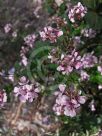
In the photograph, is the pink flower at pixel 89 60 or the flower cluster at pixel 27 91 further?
the pink flower at pixel 89 60

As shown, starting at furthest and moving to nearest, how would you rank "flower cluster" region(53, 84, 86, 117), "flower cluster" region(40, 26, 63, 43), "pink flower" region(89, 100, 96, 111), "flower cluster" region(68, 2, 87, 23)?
"pink flower" region(89, 100, 96, 111) → "flower cluster" region(68, 2, 87, 23) → "flower cluster" region(40, 26, 63, 43) → "flower cluster" region(53, 84, 86, 117)

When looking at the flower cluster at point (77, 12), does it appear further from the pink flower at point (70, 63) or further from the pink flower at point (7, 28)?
the pink flower at point (7, 28)

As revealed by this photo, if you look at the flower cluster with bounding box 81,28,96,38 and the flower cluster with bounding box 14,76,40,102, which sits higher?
the flower cluster with bounding box 81,28,96,38

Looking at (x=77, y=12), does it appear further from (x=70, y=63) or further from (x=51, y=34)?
(x=70, y=63)

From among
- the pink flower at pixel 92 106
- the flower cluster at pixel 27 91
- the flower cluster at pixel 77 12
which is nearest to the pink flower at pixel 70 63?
the flower cluster at pixel 27 91

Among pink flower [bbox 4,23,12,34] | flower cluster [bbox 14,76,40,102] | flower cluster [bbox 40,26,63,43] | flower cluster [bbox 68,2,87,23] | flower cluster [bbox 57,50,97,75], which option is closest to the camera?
flower cluster [bbox 57,50,97,75]

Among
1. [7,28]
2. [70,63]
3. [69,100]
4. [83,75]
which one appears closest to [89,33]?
[83,75]

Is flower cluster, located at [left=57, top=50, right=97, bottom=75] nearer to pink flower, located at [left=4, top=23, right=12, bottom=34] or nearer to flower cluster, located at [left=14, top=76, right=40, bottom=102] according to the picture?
flower cluster, located at [left=14, top=76, right=40, bottom=102]

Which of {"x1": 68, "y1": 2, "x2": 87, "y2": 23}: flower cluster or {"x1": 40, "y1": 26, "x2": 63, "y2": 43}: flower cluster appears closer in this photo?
{"x1": 40, "y1": 26, "x2": 63, "y2": 43}: flower cluster

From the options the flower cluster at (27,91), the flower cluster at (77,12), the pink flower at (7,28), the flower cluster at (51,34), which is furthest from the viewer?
the pink flower at (7,28)

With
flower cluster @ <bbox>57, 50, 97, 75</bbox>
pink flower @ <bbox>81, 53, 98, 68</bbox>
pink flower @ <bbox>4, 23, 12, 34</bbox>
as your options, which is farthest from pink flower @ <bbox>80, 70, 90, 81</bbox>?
pink flower @ <bbox>4, 23, 12, 34</bbox>

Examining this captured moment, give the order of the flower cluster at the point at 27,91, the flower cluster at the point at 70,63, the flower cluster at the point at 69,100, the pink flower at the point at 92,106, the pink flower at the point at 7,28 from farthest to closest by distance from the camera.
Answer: the pink flower at the point at 7,28 → the pink flower at the point at 92,106 → the flower cluster at the point at 27,91 → the flower cluster at the point at 70,63 → the flower cluster at the point at 69,100

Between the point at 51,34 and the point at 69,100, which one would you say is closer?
the point at 69,100
